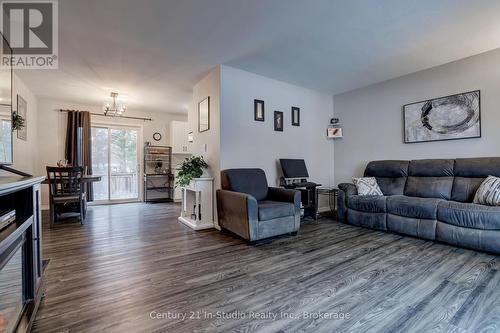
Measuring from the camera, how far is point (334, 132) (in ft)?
16.3

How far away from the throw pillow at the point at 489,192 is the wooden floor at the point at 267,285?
2.16 feet

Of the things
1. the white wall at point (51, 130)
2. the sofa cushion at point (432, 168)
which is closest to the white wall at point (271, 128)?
the sofa cushion at point (432, 168)

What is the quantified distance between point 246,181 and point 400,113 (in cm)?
296

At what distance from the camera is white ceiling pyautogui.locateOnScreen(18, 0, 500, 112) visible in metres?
2.30

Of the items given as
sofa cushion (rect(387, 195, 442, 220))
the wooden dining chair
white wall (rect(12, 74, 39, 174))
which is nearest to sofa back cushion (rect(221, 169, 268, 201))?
sofa cushion (rect(387, 195, 442, 220))

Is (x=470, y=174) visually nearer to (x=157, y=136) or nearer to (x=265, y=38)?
(x=265, y=38)

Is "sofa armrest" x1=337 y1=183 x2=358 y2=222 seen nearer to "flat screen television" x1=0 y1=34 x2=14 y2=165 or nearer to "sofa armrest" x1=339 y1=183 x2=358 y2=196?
"sofa armrest" x1=339 y1=183 x2=358 y2=196

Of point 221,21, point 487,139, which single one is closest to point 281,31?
point 221,21

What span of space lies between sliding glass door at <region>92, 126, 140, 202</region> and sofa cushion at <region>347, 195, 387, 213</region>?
5.34m

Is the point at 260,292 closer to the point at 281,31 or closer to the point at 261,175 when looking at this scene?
the point at 261,175

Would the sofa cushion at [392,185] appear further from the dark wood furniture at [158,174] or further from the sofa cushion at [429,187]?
the dark wood furniture at [158,174]

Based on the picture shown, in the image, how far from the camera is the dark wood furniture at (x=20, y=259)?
1152 mm

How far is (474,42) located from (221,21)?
3144mm

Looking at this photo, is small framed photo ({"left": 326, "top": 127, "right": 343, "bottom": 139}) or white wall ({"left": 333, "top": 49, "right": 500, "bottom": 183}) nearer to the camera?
white wall ({"left": 333, "top": 49, "right": 500, "bottom": 183})
